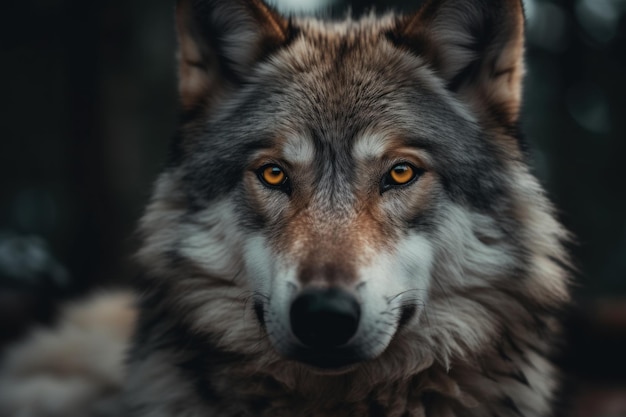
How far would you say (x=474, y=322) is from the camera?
121 inches

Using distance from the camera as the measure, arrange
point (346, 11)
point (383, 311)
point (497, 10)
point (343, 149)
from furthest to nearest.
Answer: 1. point (346, 11)
2. point (497, 10)
3. point (343, 149)
4. point (383, 311)

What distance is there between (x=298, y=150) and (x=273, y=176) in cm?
16

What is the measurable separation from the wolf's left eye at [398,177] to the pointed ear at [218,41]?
97cm

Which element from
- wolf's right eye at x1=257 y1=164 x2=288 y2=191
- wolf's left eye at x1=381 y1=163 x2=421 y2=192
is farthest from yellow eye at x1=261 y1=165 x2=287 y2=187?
wolf's left eye at x1=381 y1=163 x2=421 y2=192

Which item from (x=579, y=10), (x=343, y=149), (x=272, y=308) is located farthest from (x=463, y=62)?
(x=579, y=10)

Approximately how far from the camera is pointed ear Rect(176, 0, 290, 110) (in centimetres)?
342

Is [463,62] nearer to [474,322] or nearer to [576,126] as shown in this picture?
[474,322]

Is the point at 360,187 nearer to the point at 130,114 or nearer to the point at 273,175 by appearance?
the point at 273,175

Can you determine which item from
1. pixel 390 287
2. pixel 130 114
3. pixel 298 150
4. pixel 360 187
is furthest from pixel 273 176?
pixel 130 114

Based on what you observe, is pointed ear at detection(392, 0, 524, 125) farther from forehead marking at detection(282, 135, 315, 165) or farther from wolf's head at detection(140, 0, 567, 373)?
forehead marking at detection(282, 135, 315, 165)

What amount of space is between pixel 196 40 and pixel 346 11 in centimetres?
110

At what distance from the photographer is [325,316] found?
245 centimetres

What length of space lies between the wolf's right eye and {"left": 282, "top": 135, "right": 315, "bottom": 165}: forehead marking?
0.07 m

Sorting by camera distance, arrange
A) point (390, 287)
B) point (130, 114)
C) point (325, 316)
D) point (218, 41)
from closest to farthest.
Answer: point (325, 316), point (390, 287), point (218, 41), point (130, 114)
